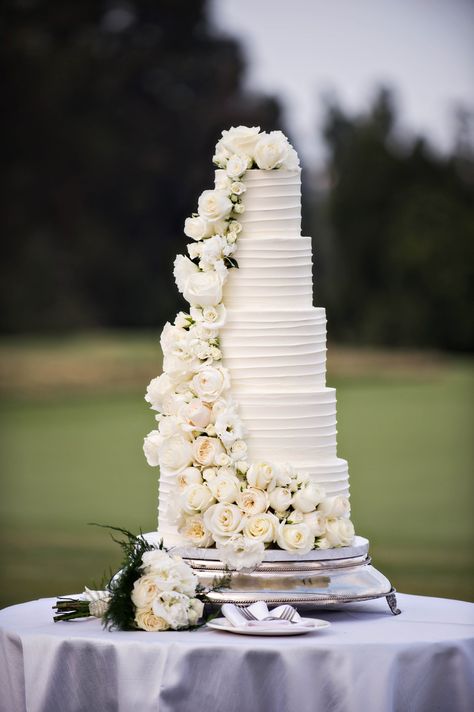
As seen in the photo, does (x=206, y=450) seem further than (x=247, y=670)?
Yes

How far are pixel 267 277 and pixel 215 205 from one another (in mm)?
282

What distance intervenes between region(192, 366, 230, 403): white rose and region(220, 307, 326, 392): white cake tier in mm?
77

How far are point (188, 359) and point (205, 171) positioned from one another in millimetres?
14101

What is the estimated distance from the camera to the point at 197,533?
3.96 m

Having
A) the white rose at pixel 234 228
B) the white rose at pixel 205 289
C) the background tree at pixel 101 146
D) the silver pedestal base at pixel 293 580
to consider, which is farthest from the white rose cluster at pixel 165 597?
Result: the background tree at pixel 101 146

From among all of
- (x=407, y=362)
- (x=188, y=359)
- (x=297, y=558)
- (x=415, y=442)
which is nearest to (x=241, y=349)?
(x=188, y=359)

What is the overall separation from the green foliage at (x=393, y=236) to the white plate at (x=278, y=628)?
44.8 ft

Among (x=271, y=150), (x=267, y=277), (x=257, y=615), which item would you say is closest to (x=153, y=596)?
(x=257, y=615)

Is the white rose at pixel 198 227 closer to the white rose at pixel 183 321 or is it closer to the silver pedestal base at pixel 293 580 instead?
the white rose at pixel 183 321

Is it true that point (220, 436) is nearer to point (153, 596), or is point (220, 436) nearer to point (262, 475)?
point (262, 475)

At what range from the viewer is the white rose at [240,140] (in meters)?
4.16

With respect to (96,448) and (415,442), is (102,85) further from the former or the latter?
(415,442)

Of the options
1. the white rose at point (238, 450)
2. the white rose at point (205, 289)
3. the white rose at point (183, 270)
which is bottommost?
the white rose at point (238, 450)

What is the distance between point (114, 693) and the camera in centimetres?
354
